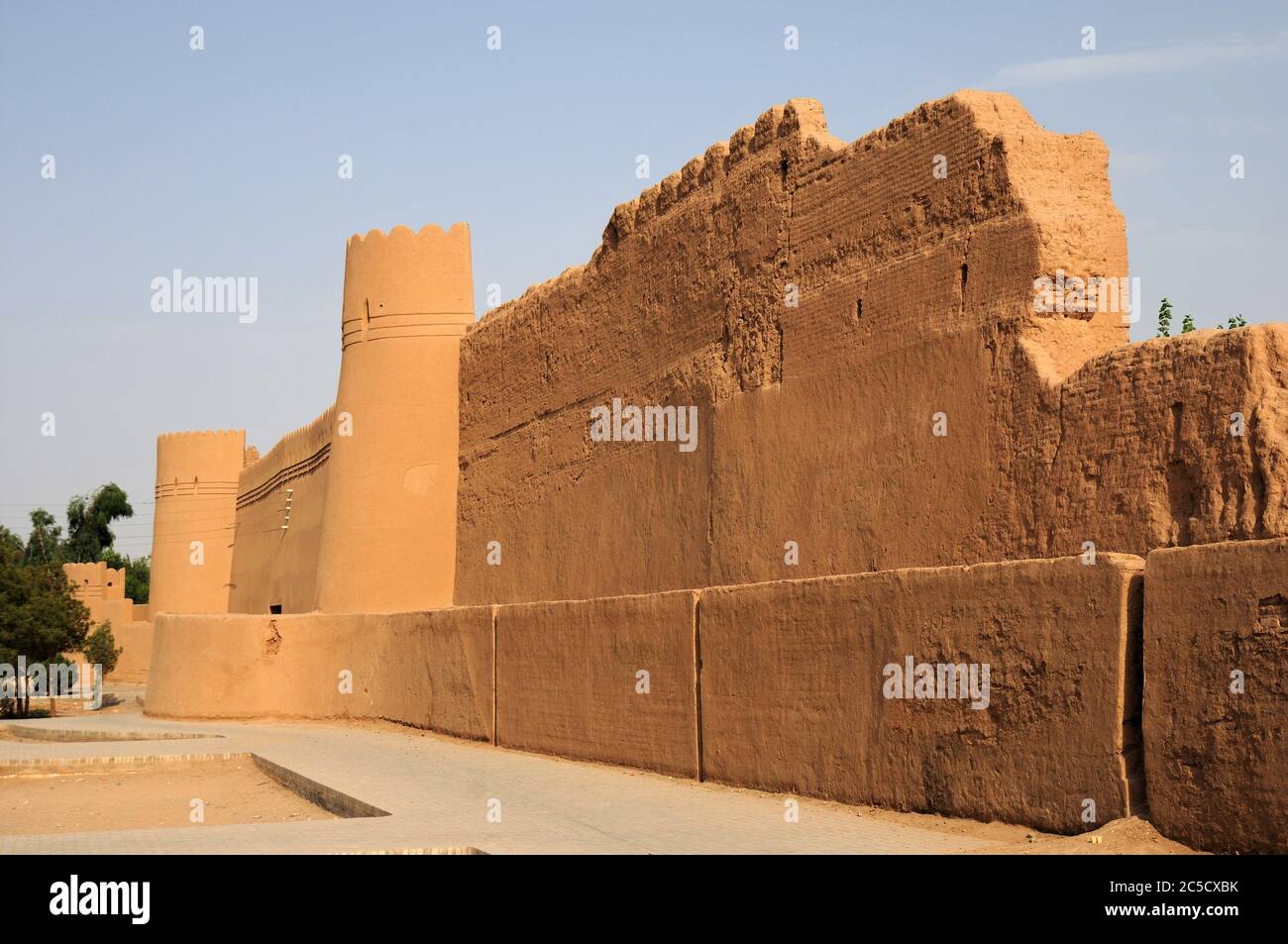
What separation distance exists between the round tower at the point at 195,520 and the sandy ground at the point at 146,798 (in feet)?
54.2

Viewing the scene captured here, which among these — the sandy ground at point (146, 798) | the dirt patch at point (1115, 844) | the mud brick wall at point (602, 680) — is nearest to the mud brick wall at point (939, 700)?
the dirt patch at point (1115, 844)

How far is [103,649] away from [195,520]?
17.8ft

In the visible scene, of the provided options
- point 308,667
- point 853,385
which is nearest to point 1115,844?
point 853,385

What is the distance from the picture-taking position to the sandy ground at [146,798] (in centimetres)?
1157

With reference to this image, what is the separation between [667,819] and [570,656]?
4.23 metres

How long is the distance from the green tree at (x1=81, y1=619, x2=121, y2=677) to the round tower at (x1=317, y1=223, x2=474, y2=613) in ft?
52.6

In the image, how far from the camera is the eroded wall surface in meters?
6.01

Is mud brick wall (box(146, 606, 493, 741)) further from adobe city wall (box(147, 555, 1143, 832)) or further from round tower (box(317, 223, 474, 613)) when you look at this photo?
round tower (box(317, 223, 474, 613))

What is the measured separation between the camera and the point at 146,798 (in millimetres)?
13141

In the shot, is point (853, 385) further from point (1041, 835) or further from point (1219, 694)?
point (1219, 694)

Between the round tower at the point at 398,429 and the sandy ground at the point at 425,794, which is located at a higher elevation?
the round tower at the point at 398,429

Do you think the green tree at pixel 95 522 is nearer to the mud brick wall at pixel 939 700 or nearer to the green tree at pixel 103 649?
the green tree at pixel 103 649

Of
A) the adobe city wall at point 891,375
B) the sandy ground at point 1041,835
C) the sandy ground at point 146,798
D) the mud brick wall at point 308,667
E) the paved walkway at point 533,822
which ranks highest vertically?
the adobe city wall at point 891,375

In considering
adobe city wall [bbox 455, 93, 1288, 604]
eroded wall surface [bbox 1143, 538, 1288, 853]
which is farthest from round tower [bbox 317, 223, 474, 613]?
eroded wall surface [bbox 1143, 538, 1288, 853]
